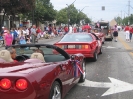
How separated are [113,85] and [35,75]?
11.8 feet

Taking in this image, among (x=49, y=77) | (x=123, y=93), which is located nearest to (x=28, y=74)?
(x=49, y=77)

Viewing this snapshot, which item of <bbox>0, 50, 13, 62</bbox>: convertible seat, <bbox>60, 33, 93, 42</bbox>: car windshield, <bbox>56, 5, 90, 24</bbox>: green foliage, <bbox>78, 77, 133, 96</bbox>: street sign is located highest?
<bbox>56, 5, 90, 24</bbox>: green foliage

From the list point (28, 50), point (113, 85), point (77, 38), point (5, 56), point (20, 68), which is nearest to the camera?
point (20, 68)

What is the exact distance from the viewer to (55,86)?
14.6 feet

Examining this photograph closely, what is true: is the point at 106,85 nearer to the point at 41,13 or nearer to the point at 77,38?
the point at 77,38

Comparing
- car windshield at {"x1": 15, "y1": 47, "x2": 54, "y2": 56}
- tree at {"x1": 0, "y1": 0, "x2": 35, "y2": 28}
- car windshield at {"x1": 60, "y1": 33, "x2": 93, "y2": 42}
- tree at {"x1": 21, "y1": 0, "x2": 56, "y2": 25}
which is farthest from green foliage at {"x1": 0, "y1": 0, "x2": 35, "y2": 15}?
car windshield at {"x1": 15, "y1": 47, "x2": 54, "y2": 56}

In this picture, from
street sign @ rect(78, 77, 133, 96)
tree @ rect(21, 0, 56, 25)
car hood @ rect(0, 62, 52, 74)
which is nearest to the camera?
car hood @ rect(0, 62, 52, 74)

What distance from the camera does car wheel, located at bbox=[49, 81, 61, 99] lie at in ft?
14.1

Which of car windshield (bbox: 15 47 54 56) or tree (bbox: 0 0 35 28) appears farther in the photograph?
tree (bbox: 0 0 35 28)

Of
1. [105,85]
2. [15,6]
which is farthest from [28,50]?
[15,6]

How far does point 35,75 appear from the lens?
3.84 m

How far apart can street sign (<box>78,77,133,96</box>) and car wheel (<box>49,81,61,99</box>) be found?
173 centimetres

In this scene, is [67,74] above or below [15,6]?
below

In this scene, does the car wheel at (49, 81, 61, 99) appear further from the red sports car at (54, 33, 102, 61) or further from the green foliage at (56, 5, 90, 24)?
the green foliage at (56, 5, 90, 24)
